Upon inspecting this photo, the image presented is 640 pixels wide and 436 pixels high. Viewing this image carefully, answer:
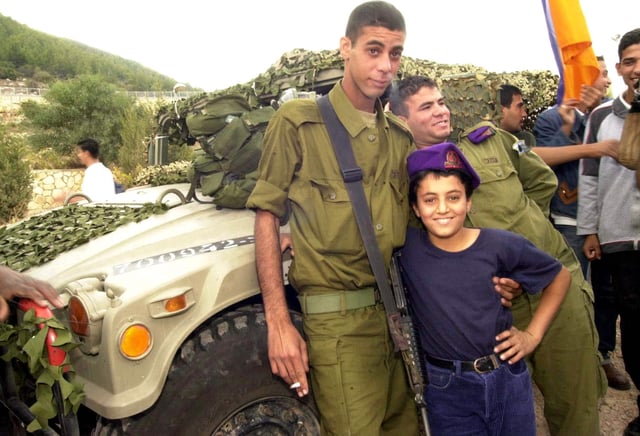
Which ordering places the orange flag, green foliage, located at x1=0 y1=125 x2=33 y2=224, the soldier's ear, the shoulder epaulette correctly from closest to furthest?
the soldier's ear
the shoulder epaulette
the orange flag
green foliage, located at x1=0 y1=125 x2=33 y2=224

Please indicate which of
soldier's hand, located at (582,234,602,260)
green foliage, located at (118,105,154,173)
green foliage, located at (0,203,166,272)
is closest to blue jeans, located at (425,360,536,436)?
soldier's hand, located at (582,234,602,260)

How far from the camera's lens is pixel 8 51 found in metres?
69.1

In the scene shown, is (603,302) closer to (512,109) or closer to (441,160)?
(512,109)

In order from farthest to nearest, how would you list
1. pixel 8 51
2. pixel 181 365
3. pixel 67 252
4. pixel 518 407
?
pixel 8 51, pixel 67 252, pixel 181 365, pixel 518 407

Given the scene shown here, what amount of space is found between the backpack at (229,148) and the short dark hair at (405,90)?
26.5 inches

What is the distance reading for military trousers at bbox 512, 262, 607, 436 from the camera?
2.41 metres

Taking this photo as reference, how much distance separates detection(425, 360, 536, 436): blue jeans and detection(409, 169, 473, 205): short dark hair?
67cm

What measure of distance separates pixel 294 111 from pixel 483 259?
0.91m

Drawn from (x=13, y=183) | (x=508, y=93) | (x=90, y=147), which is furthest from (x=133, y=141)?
(x=508, y=93)

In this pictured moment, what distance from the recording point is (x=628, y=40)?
2.81 meters

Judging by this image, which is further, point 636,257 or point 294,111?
point 636,257

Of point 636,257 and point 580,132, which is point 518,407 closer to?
point 636,257

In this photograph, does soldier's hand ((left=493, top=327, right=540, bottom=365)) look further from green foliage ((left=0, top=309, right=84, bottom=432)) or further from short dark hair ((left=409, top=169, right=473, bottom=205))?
green foliage ((left=0, top=309, right=84, bottom=432))

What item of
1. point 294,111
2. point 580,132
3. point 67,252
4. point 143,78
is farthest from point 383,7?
point 143,78
